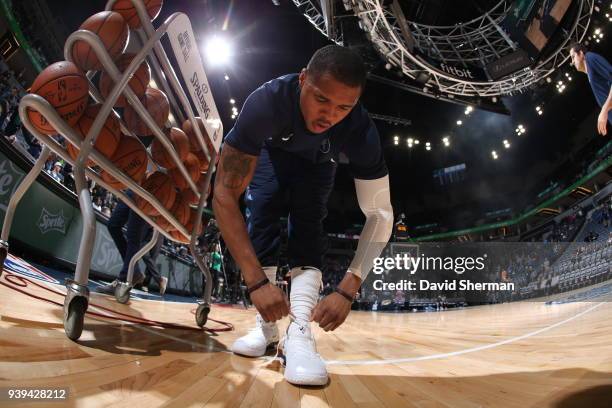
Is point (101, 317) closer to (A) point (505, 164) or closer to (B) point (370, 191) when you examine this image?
(B) point (370, 191)

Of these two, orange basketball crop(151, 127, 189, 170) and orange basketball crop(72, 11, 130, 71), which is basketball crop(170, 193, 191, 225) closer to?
orange basketball crop(151, 127, 189, 170)

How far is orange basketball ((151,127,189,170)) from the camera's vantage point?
158cm

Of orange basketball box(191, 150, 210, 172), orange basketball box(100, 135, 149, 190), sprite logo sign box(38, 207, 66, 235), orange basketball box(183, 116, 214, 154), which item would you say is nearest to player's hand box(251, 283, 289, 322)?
orange basketball box(100, 135, 149, 190)

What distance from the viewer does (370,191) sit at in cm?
135

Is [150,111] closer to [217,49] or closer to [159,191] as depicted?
[159,191]

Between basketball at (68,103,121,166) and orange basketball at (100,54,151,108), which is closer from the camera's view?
basketball at (68,103,121,166)

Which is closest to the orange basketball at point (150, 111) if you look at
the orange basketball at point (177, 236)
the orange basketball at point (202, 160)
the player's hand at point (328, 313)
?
the orange basketball at point (202, 160)

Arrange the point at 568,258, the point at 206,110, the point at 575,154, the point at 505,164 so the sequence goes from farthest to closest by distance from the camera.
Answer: the point at 505,164 → the point at 575,154 → the point at 568,258 → the point at 206,110

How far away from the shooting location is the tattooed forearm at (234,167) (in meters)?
1.16

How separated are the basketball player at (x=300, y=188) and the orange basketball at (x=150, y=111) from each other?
0.47 m

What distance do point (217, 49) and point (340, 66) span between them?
7236 millimetres

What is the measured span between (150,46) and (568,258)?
1136 cm

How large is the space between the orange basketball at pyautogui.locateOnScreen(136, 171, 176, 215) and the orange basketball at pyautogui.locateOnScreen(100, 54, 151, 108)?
363mm

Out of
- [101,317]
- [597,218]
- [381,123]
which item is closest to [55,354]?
[101,317]
